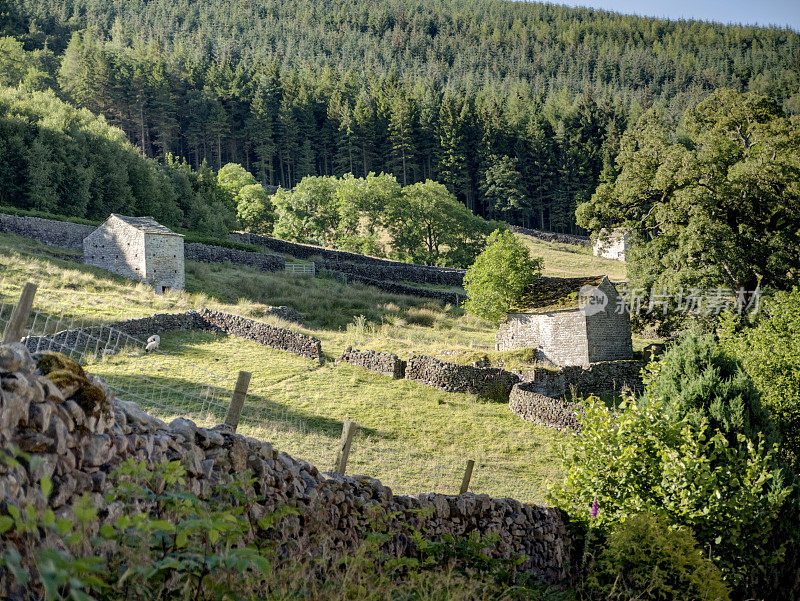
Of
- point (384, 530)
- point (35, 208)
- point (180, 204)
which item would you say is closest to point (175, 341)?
point (384, 530)

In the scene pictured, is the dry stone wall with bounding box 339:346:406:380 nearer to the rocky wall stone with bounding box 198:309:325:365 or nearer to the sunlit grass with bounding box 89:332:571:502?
the sunlit grass with bounding box 89:332:571:502

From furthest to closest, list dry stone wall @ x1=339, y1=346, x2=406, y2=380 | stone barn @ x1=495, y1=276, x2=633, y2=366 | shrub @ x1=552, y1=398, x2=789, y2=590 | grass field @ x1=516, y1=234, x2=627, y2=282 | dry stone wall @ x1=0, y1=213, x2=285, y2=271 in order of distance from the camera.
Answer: grass field @ x1=516, y1=234, x2=627, y2=282, dry stone wall @ x1=0, y1=213, x2=285, y2=271, stone barn @ x1=495, y1=276, x2=633, y2=366, dry stone wall @ x1=339, y1=346, x2=406, y2=380, shrub @ x1=552, y1=398, x2=789, y2=590

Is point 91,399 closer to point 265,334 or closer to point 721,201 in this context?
point 265,334

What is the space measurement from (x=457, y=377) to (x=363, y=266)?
27.0 metres

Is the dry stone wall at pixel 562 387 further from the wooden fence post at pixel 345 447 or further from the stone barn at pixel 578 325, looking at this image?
the wooden fence post at pixel 345 447

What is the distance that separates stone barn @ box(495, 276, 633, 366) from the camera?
2584cm

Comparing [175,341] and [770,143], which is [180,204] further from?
[770,143]

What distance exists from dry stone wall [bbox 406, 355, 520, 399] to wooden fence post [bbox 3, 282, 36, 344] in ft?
53.9

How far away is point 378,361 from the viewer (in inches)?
851

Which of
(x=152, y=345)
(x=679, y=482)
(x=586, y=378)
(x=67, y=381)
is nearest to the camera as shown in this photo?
(x=67, y=381)

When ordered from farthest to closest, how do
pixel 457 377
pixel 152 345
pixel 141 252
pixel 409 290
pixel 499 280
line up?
1. pixel 409 290
2. pixel 499 280
3. pixel 141 252
4. pixel 457 377
5. pixel 152 345

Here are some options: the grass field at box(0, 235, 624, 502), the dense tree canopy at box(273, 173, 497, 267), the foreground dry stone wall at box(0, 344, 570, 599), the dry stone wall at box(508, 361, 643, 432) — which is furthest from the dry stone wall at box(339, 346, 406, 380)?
the dense tree canopy at box(273, 173, 497, 267)

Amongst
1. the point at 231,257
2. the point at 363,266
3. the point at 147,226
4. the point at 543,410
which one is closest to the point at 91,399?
the point at 543,410

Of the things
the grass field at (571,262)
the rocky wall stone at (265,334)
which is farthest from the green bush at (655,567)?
the grass field at (571,262)
